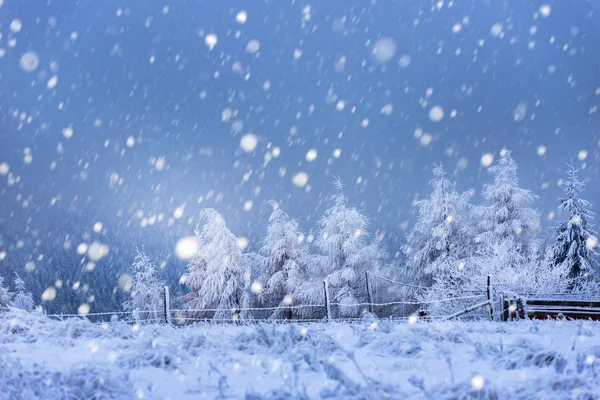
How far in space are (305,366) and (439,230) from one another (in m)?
25.7

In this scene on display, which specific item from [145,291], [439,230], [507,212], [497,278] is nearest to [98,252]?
[145,291]

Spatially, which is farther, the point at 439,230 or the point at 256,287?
the point at 256,287

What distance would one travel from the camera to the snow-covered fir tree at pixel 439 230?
2856 cm

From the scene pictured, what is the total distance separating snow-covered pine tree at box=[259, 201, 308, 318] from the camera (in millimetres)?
29766

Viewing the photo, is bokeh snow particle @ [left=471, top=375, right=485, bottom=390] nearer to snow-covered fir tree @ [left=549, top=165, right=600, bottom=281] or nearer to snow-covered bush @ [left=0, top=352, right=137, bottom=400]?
snow-covered bush @ [left=0, top=352, right=137, bottom=400]

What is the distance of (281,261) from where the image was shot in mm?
30859

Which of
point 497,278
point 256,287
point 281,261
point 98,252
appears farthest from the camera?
point 98,252

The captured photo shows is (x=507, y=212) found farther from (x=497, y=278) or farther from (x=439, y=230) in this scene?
(x=497, y=278)

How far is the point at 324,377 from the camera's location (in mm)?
4113

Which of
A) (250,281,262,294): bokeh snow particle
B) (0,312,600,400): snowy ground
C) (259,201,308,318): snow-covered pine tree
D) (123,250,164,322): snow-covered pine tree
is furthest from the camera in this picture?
(123,250,164,322): snow-covered pine tree

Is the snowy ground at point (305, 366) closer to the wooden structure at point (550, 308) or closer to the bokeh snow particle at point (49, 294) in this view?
the wooden structure at point (550, 308)

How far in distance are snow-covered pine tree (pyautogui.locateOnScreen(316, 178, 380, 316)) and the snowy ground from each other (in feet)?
71.7

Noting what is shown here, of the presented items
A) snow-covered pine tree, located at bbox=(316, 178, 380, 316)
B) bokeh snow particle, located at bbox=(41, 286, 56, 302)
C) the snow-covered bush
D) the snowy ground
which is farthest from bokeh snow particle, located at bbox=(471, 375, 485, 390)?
bokeh snow particle, located at bbox=(41, 286, 56, 302)

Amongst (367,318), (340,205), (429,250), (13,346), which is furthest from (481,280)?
(13,346)
